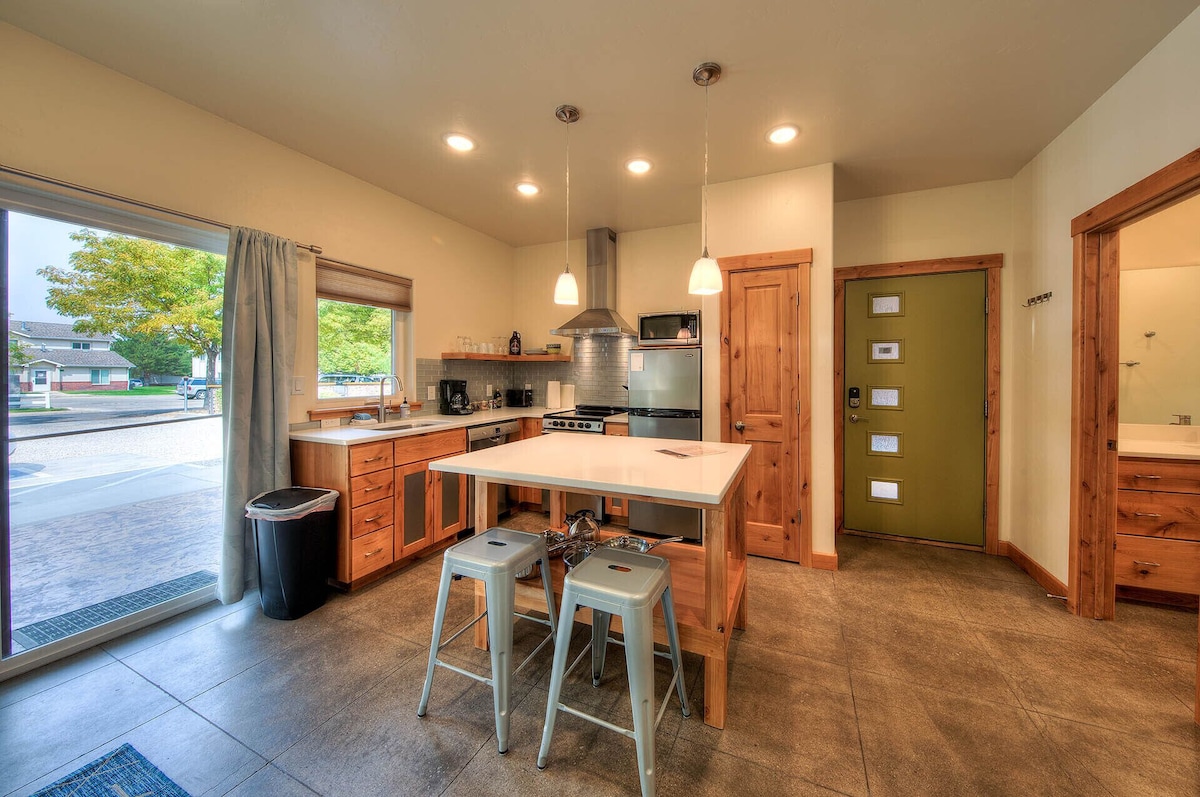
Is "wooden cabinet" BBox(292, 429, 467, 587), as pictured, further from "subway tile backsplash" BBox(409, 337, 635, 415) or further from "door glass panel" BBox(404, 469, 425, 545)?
"subway tile backsplash" BBox(409, 337, 635, 415)

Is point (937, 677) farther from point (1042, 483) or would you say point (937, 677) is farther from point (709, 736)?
point (1042, 483)

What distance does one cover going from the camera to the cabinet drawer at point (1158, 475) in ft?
7.73

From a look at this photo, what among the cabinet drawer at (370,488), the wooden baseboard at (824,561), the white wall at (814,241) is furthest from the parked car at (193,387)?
the wooden baseboard at (824,561)

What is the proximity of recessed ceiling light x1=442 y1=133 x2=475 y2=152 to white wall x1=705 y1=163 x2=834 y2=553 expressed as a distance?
182 centimetres

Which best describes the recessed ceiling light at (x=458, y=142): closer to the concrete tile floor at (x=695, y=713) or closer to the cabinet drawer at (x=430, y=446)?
the cabinet drawer at (x=430, y=446)

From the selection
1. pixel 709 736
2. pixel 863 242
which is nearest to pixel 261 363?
pixel 709 736

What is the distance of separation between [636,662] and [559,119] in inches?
104

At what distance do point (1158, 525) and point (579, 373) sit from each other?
410cm

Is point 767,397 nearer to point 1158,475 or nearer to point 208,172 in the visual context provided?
point 1158,475

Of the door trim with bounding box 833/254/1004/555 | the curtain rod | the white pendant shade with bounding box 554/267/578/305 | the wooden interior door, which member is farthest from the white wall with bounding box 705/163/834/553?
the curtain rod

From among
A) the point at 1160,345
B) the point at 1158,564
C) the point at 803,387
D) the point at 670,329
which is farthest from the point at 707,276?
the point at 1160,345

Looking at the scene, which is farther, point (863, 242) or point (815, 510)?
point (863, 242)

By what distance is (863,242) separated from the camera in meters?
3.52

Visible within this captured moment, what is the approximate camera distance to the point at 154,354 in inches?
93.0
